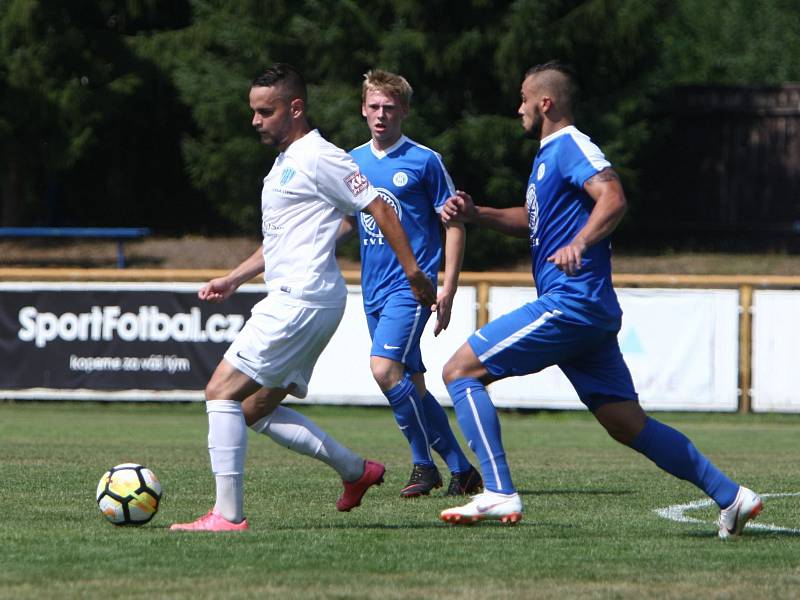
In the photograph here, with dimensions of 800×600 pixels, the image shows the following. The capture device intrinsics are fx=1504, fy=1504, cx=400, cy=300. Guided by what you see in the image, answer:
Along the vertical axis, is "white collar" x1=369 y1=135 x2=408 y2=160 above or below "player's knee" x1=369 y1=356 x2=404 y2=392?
above

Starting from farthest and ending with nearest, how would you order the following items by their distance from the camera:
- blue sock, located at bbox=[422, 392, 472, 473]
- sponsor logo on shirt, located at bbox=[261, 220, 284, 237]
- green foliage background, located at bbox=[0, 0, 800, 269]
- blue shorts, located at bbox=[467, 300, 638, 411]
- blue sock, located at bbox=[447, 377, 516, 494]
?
green foliage background, located at bbox=[0, 0, 800, 269] → blue sock, located at bbox=[422, 392, 472, 473] → sponsor logo on shirt, located at bbox=[261, 220, 284, 237] → blue sock, located at bbox=[447, 377, 516, 494] → blue shorts, located at bbox=[467, 300, 638, 411]

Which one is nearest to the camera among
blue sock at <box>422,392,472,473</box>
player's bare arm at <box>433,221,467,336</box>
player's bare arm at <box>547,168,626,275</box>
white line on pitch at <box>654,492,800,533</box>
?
player's bare arm at <box>547,168,626,275</box>

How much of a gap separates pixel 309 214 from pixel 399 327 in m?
1.89

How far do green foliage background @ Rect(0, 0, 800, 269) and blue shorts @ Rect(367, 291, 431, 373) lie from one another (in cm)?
1707

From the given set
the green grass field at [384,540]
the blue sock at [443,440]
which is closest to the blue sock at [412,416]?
the blue sock at [443,440]

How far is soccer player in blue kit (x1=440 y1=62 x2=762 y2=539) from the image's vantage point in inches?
253

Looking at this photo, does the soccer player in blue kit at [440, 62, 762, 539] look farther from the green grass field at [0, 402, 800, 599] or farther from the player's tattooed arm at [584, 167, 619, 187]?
the green grass field at [0, 402, 800, 599]

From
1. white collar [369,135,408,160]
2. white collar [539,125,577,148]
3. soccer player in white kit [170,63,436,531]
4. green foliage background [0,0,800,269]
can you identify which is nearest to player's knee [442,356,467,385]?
soccer player in white kit [170,63,436,531]

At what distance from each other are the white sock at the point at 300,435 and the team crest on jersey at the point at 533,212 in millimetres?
1343

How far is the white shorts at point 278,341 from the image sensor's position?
254 inches

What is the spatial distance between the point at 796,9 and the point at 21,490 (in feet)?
126

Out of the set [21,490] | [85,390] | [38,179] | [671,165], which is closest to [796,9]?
[671,165]

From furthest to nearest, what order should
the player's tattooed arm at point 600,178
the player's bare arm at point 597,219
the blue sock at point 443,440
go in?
the blue sock at point 443,440 < the player's tattooed arm at point 600,178 < the player's bare arm at point 597,219

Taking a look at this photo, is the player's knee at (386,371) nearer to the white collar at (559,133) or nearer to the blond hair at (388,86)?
the blond hair at (388,86)
